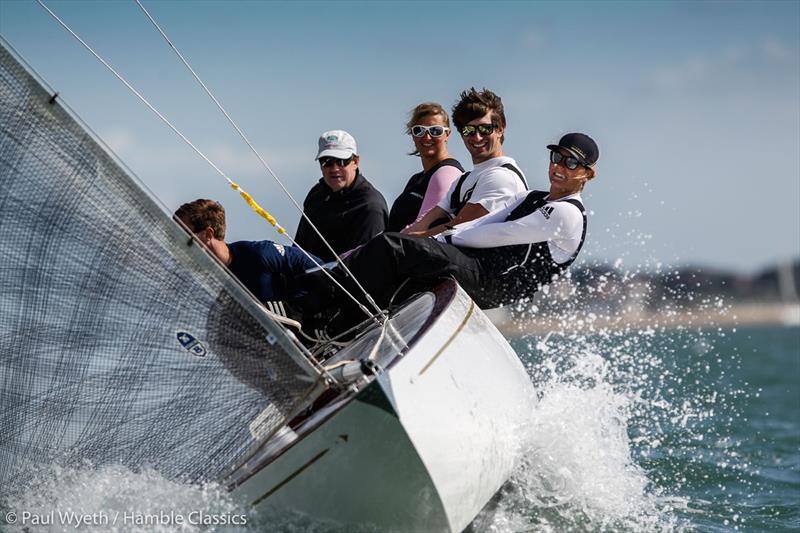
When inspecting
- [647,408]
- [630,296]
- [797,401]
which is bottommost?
[797,401]

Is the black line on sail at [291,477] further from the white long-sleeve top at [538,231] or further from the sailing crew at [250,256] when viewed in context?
the white long-sleeve top at [538,231]

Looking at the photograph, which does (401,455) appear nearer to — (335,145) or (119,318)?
(119,318)

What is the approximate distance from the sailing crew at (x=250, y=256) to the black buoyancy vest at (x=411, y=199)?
1010 mm

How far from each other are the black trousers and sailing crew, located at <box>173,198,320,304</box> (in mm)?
88

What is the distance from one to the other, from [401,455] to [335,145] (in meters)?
2.03

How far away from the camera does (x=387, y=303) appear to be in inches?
181

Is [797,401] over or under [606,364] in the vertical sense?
under

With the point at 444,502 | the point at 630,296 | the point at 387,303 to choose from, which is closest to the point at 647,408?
the point at 630,296

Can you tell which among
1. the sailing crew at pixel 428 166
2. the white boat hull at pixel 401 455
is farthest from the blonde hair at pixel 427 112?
the white boat hull at pixel 401 455

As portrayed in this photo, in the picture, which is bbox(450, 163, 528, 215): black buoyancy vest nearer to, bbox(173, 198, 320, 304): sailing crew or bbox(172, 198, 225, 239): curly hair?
bbox(173, 198, 320, 304): sailing crew

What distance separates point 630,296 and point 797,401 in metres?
10.2

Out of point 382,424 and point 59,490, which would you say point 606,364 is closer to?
point 382,424

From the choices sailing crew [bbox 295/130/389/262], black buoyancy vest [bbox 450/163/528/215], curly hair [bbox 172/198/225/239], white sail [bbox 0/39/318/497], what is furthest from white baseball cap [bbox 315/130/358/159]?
white sail [bbox 0/39/318/497]

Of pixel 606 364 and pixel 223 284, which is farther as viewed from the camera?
pixel 606 364
